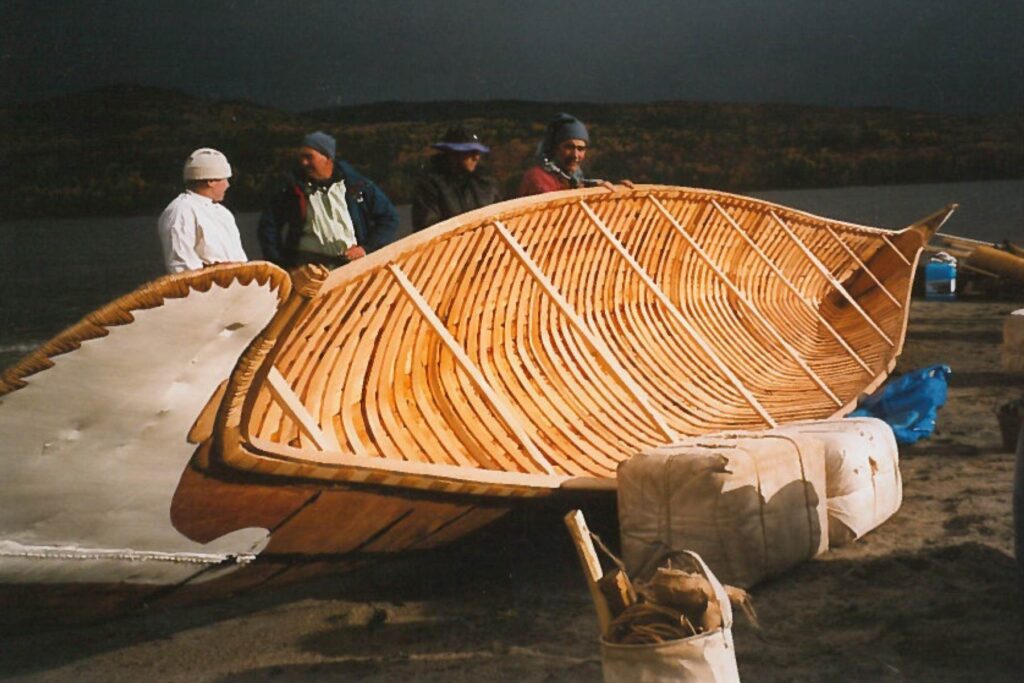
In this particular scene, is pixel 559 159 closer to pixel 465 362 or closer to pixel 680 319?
pixel 680 319

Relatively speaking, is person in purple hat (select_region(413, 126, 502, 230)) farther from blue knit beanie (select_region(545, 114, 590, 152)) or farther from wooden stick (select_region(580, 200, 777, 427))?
wooden stick (select_region(580, 200, 777, 427))

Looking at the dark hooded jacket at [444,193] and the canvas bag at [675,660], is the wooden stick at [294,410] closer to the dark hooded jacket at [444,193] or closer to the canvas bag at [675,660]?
the canvas bag at [675,660]

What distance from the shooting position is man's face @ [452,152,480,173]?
558cm

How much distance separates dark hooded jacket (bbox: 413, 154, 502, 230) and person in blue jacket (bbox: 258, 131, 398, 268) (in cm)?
34

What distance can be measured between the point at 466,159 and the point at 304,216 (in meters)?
0.95

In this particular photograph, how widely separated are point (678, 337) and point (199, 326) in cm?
457

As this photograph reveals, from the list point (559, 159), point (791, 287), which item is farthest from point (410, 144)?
point (559, 159)

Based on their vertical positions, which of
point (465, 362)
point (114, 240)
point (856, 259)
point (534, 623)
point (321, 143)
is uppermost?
point (321, 143)

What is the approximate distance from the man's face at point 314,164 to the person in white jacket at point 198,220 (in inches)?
31.8

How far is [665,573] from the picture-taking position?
7.65ft

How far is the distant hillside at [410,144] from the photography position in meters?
30.2

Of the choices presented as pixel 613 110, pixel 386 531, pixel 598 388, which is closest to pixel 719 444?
pixel 386 531

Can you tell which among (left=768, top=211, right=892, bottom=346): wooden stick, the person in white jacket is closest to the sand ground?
the person in white jacket

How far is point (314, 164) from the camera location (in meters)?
5.20
